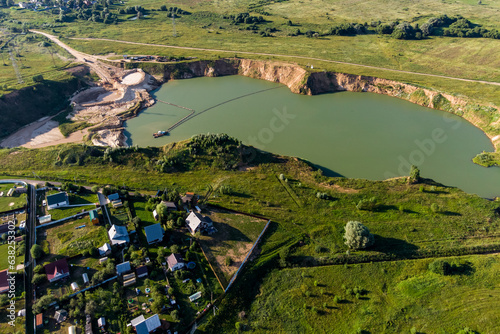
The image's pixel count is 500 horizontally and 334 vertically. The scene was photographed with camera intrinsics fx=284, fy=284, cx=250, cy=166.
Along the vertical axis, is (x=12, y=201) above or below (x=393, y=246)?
above

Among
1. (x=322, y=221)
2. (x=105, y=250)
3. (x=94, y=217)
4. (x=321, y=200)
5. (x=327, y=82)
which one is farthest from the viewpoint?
(x=327, y=82)

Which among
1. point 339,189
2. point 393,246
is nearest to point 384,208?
point 339,189

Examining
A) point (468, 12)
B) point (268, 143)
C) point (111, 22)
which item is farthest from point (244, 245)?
point (468, 12)

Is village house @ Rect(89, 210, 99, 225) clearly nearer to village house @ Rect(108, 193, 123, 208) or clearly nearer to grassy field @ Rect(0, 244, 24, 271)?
village house @ Rect(108, 193, 123, 208)

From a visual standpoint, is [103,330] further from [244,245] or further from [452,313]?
[452,313]

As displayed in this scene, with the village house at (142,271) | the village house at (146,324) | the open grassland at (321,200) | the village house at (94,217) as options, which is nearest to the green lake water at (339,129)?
the open grassland at (321,200)

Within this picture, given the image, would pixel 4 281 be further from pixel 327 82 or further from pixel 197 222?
pixel 327 82
